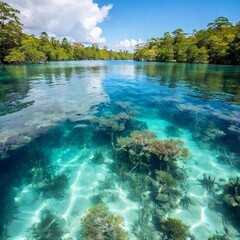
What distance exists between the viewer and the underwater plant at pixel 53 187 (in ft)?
17.5

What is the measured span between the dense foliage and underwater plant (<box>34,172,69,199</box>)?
2771 inches

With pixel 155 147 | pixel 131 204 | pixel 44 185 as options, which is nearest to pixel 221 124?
pixel 155 147

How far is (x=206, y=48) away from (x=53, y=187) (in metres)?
90.0

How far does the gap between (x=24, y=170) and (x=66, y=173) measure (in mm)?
1443

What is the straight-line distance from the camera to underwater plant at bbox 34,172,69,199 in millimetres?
5320

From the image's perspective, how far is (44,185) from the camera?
557 centimetres

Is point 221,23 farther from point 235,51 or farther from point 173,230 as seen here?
point 173,230

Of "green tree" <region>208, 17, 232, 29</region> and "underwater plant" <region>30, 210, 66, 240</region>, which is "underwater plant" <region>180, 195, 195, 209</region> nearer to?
"underwater plant" <region>30, 210, 66, 240</region>

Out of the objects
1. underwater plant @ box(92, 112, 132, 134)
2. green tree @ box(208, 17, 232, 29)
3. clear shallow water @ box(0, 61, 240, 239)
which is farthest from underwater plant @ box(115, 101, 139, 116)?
green tree @ box(208, 17, 232, 29)

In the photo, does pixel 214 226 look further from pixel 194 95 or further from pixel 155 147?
pixel 194 95

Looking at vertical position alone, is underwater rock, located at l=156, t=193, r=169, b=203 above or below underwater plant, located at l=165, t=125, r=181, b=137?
above

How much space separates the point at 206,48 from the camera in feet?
258

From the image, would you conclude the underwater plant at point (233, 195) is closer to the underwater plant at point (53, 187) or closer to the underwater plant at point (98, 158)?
the underwater plant at point (98, 158)

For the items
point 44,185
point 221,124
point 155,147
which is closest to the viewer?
point 44,185
